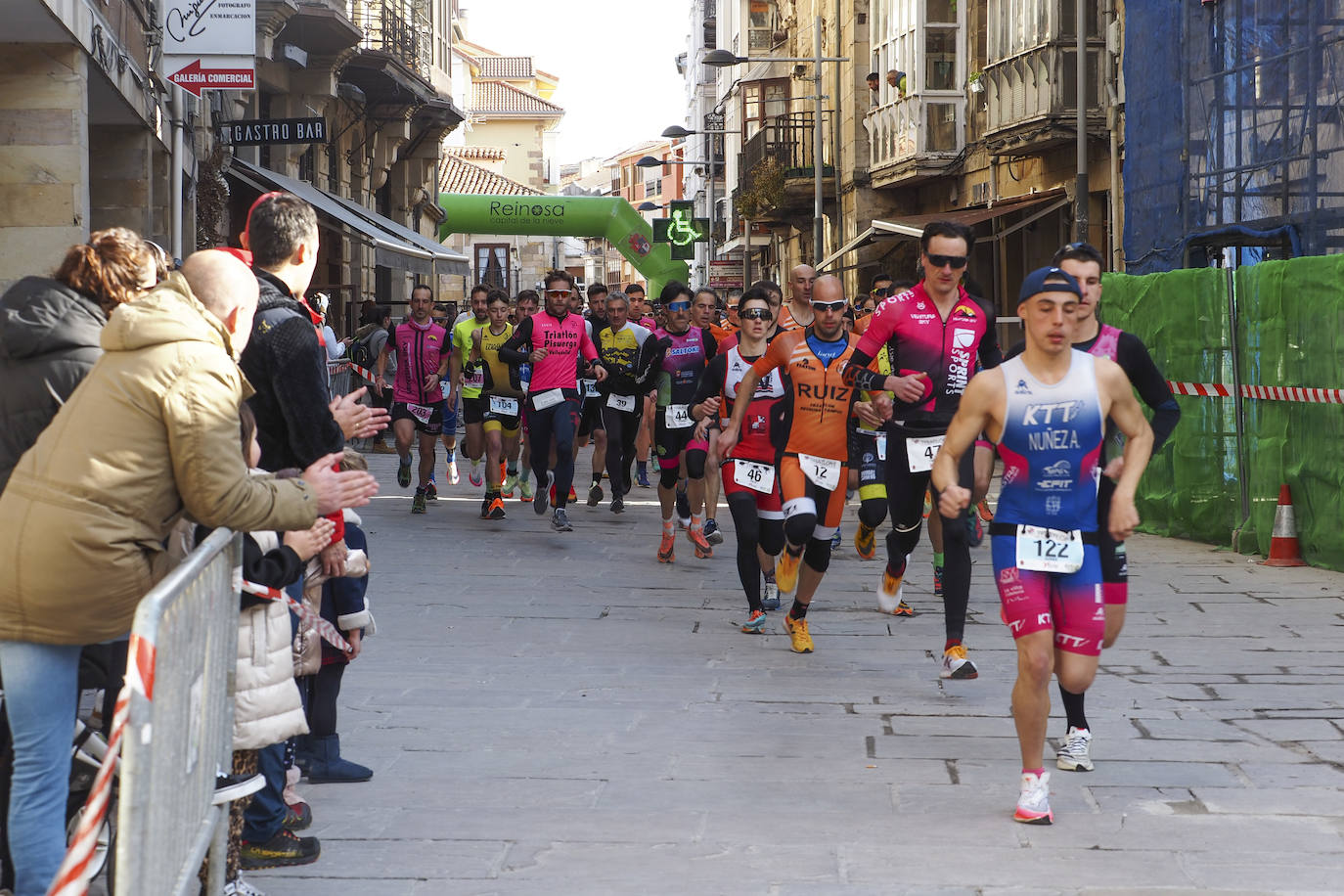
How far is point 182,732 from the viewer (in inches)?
134

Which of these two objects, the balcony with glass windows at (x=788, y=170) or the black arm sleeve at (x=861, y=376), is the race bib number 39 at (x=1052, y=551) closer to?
the black arm sleeve at (x=861, y=376)

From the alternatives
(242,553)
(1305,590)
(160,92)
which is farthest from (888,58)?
(242,553)

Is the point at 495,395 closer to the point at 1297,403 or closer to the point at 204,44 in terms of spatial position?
the point at 204,44

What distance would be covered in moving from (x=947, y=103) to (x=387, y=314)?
12.8 m

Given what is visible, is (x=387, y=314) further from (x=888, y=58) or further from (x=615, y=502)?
(x=888, y=58)

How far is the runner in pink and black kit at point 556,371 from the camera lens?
13953mm

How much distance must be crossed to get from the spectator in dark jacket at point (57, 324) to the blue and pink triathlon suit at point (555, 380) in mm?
9248

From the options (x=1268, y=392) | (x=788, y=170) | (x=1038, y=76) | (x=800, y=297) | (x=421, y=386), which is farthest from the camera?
(x=788, y=170)

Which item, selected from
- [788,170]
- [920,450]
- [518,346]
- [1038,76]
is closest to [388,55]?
[1038,76]

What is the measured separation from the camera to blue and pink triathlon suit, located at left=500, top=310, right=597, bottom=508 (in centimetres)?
1398

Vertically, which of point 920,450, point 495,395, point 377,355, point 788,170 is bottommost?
point 920,450

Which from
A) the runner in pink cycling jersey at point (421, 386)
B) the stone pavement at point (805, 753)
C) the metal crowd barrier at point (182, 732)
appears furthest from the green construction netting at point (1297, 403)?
the metal crowd barrier at point (182, 732)

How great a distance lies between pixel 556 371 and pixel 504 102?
82.5m

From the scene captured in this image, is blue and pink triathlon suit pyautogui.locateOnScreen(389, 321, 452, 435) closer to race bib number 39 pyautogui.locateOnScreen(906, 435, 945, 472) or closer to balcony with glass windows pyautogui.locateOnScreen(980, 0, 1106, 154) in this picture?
race bib number 39 pyautogui.locateOnScreen(906, 435, 945, 472)
